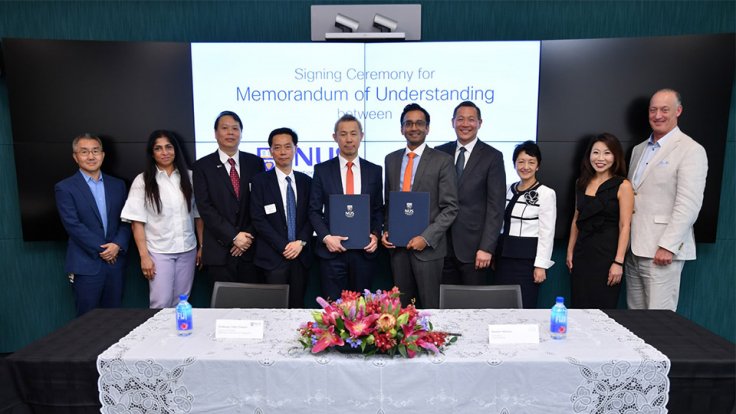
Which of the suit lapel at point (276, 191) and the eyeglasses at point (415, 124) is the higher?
the eyeglasses at point (415, 124)

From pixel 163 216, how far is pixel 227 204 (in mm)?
482

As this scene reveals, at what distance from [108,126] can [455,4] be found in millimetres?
2988

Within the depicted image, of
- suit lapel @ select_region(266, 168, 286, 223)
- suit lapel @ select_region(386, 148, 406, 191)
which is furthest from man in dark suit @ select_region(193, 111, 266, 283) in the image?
suit lapel @ select_region(386, 148, 406, 191)

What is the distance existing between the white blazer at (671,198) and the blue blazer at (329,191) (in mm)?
1810

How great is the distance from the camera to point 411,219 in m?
2.91

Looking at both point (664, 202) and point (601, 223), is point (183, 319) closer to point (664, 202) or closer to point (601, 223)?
point (601, 223)

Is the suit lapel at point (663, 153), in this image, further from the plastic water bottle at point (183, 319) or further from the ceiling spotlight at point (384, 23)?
the plastic water bottle at point (183, 319)

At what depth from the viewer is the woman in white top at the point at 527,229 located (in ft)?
9.62

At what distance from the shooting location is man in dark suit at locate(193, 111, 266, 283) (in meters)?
3.06

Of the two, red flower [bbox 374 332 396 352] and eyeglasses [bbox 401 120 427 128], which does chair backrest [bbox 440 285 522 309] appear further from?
eyeglasses [bbox 401 120 427 128]

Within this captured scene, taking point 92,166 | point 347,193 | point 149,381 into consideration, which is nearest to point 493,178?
point 347,193

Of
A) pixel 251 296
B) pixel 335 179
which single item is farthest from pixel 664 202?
pixel 251 296

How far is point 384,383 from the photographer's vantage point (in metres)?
1.57

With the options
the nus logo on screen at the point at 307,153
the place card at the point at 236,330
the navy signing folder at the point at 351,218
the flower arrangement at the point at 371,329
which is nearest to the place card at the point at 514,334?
the flower arrangement at the point at 371,329
